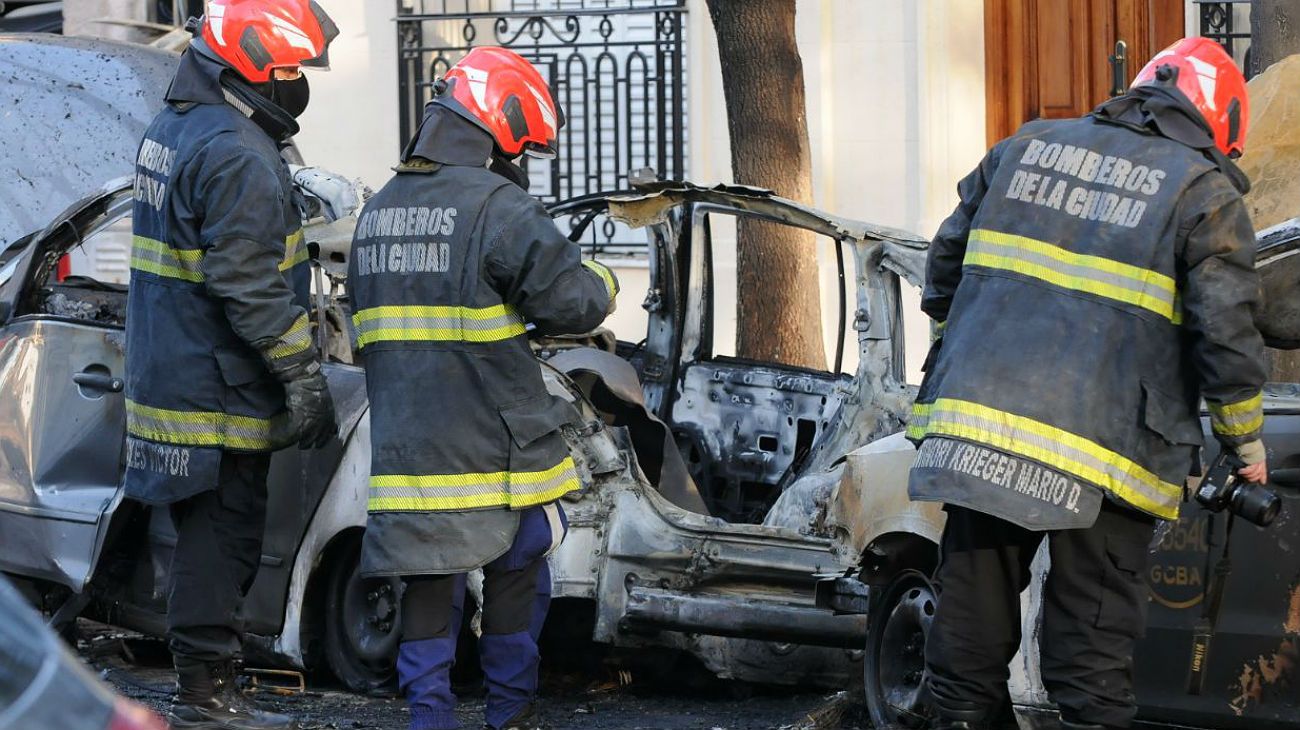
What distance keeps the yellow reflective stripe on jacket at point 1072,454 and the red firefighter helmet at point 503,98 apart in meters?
1.44

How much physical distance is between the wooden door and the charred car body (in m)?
5.36

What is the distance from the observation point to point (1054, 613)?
14.0ft

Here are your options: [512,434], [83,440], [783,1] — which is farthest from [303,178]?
[783,1]

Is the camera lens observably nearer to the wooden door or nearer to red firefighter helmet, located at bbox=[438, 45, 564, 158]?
red firefighter helmet, located at bbox=[438, 45, 564, 158]

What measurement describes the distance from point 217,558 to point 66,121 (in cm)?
427

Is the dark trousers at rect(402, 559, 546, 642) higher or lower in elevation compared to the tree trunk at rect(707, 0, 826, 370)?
lower

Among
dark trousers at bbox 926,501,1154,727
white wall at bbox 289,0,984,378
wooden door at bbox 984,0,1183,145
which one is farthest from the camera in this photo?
wooden door at bbox 984,0,1183,145

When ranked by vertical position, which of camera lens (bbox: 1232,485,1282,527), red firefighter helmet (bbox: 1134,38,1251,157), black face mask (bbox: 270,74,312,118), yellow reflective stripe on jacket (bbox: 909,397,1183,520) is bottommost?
camera lens (bbox: 1232,485,1282,527)

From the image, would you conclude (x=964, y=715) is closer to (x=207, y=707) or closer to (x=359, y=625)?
(x=207, y=707)

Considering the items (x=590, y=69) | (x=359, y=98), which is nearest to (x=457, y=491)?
(x=590, y=69)

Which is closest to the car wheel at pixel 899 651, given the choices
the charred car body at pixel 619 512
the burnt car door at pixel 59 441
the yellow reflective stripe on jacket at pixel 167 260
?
the charred car body at pixel 619 512

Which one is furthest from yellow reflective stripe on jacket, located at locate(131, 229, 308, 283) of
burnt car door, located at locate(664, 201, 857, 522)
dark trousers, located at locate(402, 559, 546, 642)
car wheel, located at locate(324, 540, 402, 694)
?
burnt car door, located at locate(664, 201, 857, 522)

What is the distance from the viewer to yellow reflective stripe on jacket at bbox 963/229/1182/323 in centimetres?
415

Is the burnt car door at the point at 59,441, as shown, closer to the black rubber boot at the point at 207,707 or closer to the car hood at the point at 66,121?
the black rubber boot at the point at 207,707
